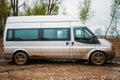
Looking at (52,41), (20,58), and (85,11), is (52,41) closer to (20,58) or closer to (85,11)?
(20,58)

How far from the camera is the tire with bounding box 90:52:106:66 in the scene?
1656cm

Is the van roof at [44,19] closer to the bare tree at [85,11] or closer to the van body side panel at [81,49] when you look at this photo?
the van body side panel at [81,49]

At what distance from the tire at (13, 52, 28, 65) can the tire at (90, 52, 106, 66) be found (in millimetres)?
3559

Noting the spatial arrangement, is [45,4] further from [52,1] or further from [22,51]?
[22,51]

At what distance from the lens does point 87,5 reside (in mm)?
47156

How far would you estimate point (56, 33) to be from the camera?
55.9 ft

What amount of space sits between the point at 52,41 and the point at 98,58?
2.58m

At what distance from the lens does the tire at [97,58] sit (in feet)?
54.3

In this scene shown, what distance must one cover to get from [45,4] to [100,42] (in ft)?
98.6

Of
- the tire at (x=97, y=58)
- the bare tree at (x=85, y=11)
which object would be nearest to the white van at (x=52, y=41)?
the tire at (x=97, y=58)

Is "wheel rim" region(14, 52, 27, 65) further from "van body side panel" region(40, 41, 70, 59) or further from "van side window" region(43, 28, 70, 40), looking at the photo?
"van side window" region(43, 28, 70, 40)

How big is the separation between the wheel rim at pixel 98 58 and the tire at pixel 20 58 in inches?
144

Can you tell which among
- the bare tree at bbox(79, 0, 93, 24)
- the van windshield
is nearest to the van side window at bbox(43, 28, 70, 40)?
the van windshield

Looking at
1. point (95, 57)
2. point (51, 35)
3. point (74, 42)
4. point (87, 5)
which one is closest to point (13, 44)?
point (51, 35)
